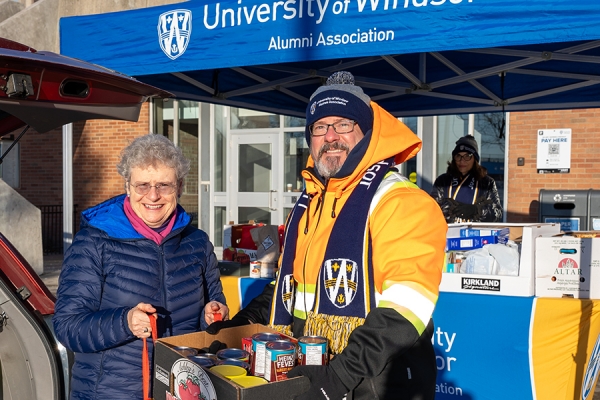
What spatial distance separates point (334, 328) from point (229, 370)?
1.44 feet

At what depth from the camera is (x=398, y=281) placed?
194cm

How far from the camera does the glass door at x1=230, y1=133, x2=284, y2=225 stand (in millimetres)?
11477

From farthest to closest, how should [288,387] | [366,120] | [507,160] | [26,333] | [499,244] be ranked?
1. [507,160]
2. [499,244]
3. [26,333]
4. [366,120]
5. [288,387]

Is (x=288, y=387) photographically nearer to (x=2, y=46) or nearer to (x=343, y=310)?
(x=343, y=310)

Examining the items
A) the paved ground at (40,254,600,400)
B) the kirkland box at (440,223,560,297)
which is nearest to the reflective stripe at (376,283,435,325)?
the kirkland box at (440,223,560,297)

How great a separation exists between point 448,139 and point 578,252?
6.13 meters

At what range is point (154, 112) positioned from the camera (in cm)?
1280

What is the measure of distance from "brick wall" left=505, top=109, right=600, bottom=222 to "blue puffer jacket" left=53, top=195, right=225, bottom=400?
25.3 feet

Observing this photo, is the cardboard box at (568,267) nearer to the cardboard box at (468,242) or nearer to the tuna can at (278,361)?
the cardboard box at (468,242)

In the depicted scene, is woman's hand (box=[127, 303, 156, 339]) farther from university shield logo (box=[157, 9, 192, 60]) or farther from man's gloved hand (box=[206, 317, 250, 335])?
university shield logo (box=[157, 9, 192, 60])

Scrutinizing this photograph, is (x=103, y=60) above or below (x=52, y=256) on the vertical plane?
above

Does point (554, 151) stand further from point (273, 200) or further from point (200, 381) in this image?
point (200, 381)

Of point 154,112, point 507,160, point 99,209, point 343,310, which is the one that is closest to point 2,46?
point 99,209

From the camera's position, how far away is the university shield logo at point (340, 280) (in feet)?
6.81
